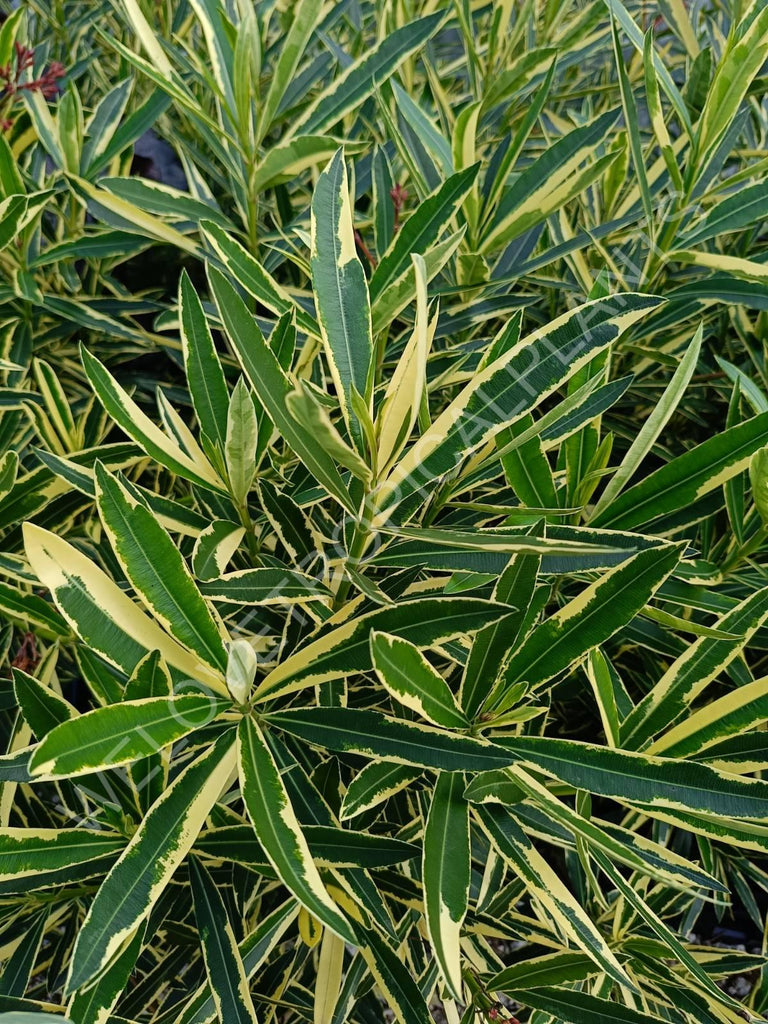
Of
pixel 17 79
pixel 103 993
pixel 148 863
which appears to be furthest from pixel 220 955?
pixel 17 79

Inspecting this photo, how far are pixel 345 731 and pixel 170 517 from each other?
299 mm

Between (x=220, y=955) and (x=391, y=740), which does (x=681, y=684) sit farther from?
(x=220, y=955)

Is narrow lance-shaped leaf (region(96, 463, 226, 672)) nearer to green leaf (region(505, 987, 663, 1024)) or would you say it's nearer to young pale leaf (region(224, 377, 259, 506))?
young pale leaf (region(224, 377, 259, 506))

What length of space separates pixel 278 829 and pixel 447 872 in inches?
5.3

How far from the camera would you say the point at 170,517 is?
30.0 inches

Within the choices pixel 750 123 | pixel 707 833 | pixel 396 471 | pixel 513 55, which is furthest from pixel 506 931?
pixel 750 123

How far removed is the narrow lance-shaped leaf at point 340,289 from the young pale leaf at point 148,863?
0.25 metres

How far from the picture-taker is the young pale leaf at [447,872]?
509 mm

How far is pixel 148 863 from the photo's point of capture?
52 centimetres

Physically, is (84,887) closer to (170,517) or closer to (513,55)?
(170,517)

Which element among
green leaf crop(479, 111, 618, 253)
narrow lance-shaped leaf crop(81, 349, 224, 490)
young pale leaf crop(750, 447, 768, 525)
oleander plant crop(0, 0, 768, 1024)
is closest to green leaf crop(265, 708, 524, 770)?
oleander plant crop(0, 0, 768, 1024)

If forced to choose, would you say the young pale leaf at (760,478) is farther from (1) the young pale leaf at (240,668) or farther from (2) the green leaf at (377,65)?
(2) the green leaf at (377,65)

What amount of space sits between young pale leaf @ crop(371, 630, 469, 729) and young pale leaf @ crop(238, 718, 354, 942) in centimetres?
11

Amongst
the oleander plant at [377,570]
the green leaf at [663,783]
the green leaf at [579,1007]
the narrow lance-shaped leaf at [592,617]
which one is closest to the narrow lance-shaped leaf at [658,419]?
the oleander plant at [377,570]
